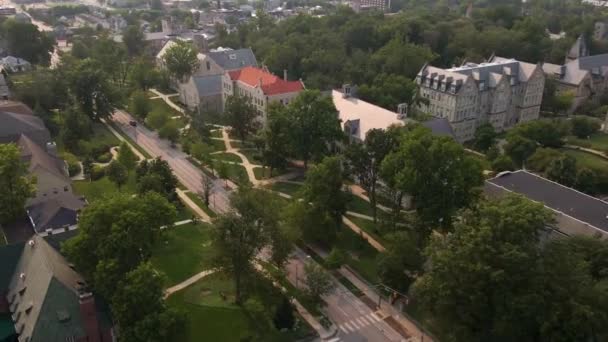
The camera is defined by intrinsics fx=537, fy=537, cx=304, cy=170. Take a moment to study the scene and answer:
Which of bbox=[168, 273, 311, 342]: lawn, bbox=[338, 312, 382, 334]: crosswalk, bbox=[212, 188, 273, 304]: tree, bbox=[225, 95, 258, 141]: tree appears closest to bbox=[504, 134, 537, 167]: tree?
bbox=[225, 95, 258, 141]: tree

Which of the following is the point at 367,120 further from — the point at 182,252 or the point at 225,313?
the point at 225,313

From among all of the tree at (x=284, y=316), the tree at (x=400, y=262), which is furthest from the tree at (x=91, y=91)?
the tree at (x=400, y=262)

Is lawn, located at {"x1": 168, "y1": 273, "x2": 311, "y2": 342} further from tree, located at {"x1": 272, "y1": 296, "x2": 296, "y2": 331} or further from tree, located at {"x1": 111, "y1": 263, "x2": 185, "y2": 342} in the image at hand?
tree, located at {"x1": 111, "y1": 263, "x2": 185, "y2": 342}

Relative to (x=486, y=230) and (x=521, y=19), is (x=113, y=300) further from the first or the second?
(x=521, y=19)

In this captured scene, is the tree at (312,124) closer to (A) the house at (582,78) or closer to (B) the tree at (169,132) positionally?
(B) the tree at (169,132)

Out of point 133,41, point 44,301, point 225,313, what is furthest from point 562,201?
point 133,41
